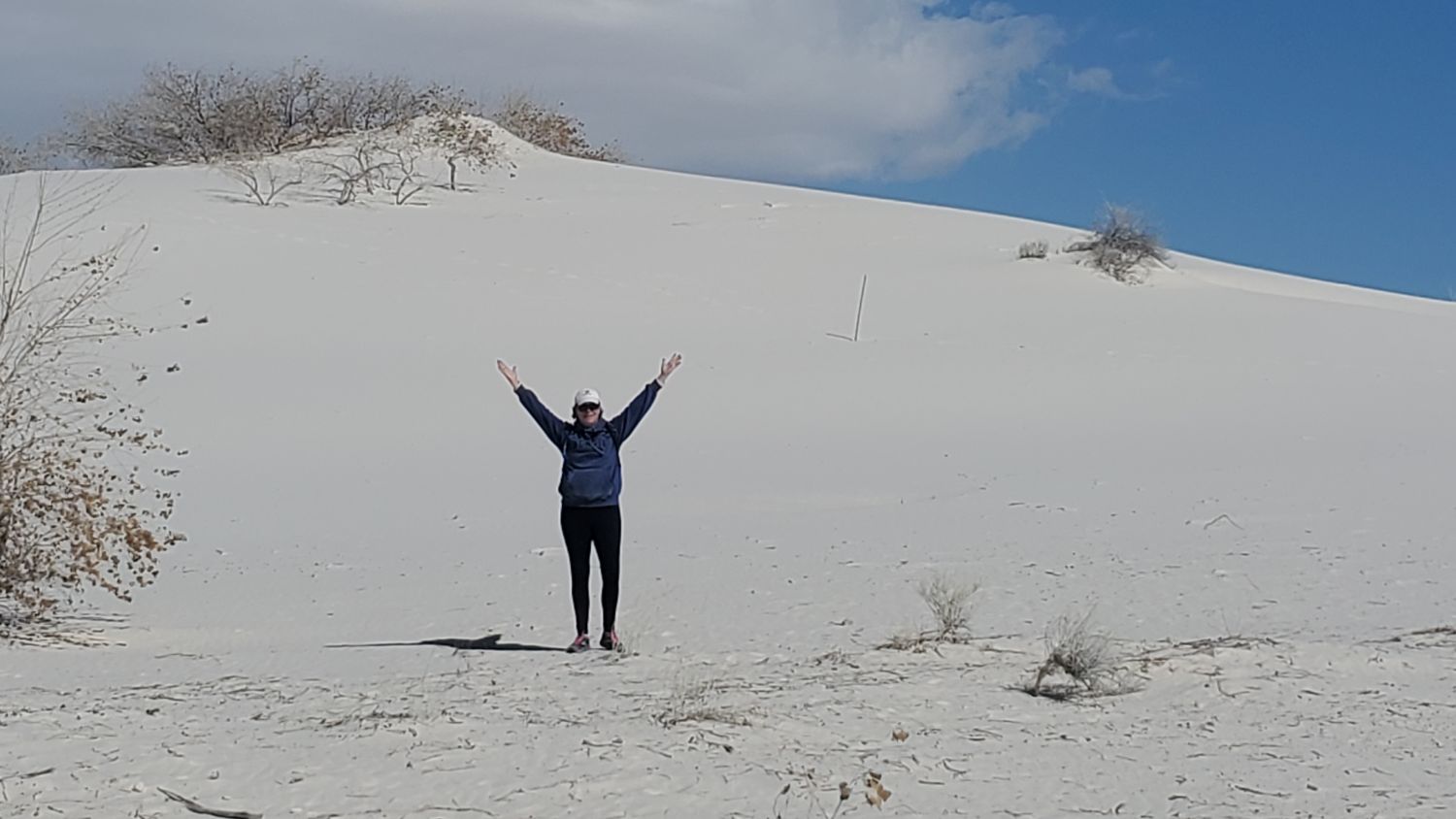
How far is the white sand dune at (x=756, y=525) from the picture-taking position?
19.6ft

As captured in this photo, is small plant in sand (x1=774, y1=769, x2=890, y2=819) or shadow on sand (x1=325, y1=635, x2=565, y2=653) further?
shadow on sand (x1=325, y1=635, x2=565, y2=653)

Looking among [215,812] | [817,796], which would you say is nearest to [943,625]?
[817,796]

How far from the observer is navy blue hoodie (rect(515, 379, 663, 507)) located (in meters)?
8.90

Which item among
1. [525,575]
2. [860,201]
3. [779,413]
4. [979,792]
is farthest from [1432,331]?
[979,792]

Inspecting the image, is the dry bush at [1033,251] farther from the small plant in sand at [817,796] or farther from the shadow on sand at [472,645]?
the small plant in sand at [817,796]

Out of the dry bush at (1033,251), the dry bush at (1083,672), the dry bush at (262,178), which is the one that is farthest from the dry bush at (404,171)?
the dry bush at (1083,672)

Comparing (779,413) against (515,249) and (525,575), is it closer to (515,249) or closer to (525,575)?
(525,575)

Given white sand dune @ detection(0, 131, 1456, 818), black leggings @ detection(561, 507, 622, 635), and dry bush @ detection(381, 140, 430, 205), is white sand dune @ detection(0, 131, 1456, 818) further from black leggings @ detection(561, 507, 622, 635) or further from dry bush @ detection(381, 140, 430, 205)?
dry bush @ detection(381, 140, 430, 205)

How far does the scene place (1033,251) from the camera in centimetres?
3109

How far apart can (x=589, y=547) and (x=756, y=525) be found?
19.4 feet

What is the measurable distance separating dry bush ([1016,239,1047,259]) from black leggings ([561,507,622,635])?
2309 centimetres

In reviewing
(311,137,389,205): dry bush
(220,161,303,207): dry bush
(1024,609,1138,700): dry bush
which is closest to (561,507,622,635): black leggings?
(1024,609,1138,700): dry bush

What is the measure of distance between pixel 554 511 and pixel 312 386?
726 centimetres

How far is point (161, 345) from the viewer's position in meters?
23.2
